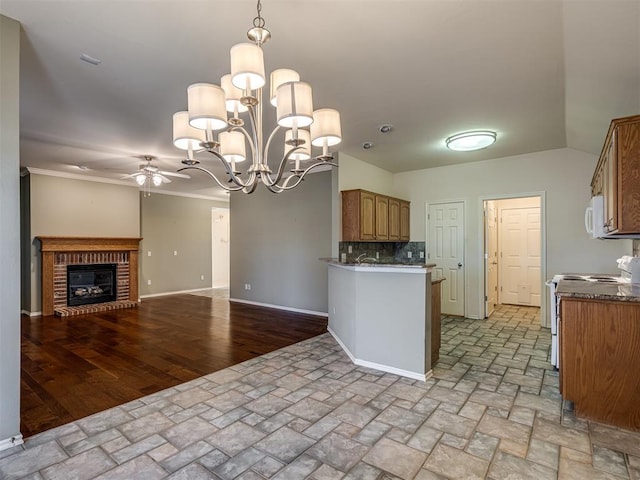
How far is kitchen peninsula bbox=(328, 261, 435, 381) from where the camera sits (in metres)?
3.16

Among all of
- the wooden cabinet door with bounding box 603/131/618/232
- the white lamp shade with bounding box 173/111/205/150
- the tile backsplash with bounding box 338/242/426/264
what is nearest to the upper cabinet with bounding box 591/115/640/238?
the wooden cabinet door with bounding box 603/131/618/232

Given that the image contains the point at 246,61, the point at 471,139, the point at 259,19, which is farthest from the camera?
the point at 471,139

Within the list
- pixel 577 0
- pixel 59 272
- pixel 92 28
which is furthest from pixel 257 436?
pixel 59 272

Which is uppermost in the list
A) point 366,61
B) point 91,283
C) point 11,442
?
point 366,61

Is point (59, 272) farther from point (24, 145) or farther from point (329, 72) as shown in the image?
point (329, 72)

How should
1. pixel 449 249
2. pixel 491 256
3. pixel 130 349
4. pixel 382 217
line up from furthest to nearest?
1. pixel 491 256
2. pixel 449 249
3. pixel 382 217
4. pixel 130 349

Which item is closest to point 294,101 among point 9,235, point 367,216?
point 9,235

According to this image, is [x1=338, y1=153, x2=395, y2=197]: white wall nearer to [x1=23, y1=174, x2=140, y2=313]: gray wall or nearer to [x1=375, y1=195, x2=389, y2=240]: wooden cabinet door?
[x1=375, y1=195, x2=389, y2=240]: wooden cabinet door

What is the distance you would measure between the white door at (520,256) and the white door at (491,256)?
301mm

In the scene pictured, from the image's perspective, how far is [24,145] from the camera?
4.73 meters

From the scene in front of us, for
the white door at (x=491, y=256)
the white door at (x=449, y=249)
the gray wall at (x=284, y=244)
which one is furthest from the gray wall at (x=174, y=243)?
the white door at (x=491, y=256)

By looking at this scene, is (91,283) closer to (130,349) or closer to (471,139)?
(130,349)

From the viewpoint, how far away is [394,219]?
594cm

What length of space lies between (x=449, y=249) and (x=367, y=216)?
6.27 ft
